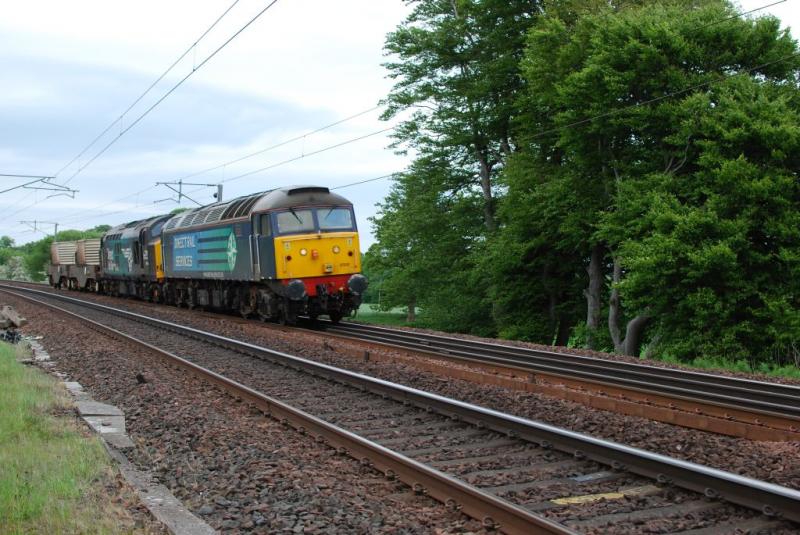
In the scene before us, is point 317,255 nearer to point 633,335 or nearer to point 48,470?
point 633,335

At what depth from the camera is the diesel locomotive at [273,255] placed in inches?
760

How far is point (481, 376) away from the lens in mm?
10789

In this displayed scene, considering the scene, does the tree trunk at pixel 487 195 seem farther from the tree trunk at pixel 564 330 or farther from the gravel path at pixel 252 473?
the gravel path at pixel 252 473

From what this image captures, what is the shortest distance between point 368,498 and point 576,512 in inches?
59.6

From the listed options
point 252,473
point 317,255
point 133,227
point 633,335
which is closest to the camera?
point 252,473

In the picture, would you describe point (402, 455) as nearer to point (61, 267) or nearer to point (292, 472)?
point (292, 472)

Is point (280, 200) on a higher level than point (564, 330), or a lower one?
higher

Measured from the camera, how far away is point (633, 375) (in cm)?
1145

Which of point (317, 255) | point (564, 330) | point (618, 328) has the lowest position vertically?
point (564, 330)

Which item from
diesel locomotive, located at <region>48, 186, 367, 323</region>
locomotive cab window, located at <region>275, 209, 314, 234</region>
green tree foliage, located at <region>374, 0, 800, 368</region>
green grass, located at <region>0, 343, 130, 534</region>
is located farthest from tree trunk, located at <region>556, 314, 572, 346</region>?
green grass, located at <region>0, 343, 130, 534</region>

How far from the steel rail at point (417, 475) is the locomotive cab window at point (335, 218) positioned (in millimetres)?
10296

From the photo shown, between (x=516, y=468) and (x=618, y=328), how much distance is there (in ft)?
68.3

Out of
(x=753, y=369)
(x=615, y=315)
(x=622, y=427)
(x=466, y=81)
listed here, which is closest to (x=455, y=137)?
(x=466, y=81)

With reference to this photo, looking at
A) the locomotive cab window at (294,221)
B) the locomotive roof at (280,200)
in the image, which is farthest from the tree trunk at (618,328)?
the locomotive cab window at (294,221)
